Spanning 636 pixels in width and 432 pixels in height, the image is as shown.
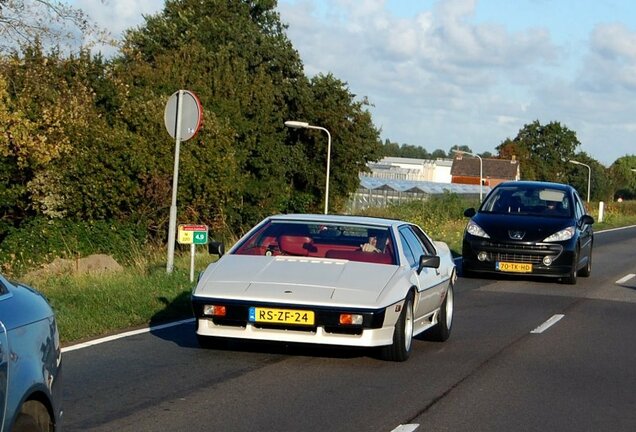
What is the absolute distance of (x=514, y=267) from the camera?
1966cm

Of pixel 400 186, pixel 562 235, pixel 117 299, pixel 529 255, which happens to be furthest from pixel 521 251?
pixel 400 186

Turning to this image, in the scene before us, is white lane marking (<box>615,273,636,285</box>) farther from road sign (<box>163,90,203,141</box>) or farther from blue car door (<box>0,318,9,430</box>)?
blue car door (<box>0,318,9,430</box>)

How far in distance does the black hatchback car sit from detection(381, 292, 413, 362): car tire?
9635 mm

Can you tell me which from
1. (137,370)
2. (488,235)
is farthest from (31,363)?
(488,235)

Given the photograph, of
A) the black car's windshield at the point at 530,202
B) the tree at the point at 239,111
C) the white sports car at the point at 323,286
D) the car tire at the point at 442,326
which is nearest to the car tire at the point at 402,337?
the white sports car at the point at 323,286

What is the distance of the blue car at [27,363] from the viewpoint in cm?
468

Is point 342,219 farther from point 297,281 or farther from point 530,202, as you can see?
point 530,202

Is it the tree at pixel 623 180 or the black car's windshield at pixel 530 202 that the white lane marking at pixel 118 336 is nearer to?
the black car's windshield at pixel 530 202

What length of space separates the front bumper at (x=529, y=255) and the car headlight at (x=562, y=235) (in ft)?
0.42

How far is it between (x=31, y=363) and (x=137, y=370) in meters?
4.55

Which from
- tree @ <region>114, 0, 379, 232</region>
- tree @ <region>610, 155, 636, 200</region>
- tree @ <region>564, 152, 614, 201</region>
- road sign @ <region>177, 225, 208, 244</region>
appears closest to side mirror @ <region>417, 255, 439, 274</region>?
road sign @ <region>177, 225, 208, 244</region>

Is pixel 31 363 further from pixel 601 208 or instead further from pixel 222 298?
pixel 601 208

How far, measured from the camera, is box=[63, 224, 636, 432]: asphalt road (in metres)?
7.74

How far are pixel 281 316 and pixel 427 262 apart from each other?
6.37ft
